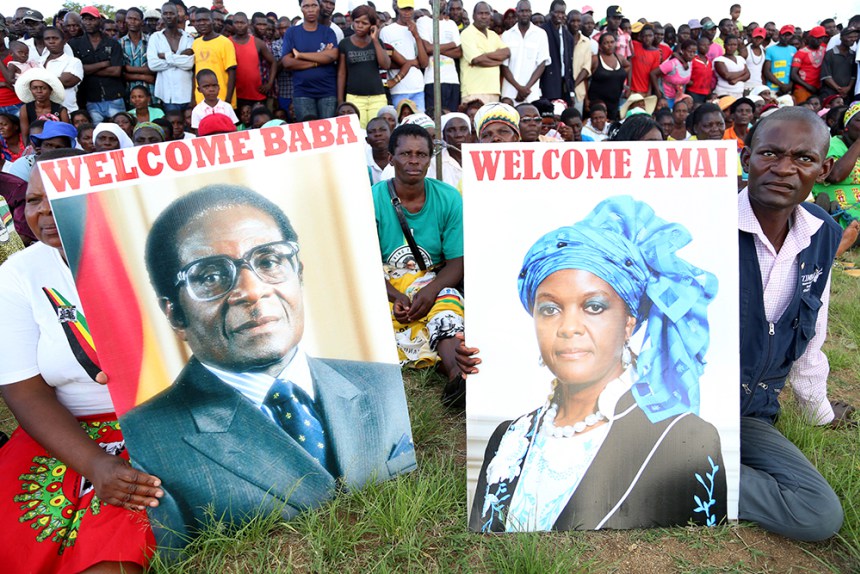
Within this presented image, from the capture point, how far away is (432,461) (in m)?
2.67

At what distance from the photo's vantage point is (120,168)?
2.10 meters

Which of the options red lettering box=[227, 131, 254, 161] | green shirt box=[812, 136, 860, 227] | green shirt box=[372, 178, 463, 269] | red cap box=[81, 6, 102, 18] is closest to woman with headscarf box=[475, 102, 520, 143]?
green shirt box=[372, 178, 463, 269]

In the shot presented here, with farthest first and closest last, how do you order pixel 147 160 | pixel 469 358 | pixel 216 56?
pixel 216 56 → pixel 469 358 → pixel 147 160

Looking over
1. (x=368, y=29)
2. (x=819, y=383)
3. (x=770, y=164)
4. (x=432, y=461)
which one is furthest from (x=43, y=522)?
(x=368, y=29)

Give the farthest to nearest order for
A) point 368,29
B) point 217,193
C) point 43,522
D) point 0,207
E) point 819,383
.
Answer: point 368,29
point 0,207
point 819,383
point 217,193
point 43,522

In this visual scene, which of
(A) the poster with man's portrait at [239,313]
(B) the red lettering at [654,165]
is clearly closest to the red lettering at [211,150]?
(A) the poster with man's portrait at [239,313]

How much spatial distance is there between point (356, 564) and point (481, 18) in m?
6.94

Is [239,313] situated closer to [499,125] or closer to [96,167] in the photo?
[96,167]

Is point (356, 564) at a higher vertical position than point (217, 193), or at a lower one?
lower

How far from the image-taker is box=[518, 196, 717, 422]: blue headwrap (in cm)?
225

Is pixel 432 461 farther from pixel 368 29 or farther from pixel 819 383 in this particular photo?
pixel 368 29

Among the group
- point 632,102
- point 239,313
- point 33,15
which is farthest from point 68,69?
point 632,102

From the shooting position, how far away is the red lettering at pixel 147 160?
2.12 meters

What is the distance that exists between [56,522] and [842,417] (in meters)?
3.01
